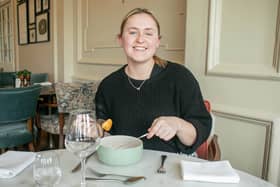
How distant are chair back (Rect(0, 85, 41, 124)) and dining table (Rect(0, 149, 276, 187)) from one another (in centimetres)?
125

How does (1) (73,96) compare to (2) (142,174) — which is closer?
(2) (142,174)

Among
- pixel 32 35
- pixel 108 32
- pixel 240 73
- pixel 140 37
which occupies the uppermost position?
pixel 32 35

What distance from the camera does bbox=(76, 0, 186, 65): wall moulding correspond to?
212 centimetres

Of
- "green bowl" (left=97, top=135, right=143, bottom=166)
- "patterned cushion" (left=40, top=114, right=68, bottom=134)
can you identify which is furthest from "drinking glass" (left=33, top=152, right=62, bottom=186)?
"patterned cushion" (left=40, top=114, right=68, bottom=134)

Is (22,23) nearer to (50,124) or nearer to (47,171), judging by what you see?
(50,124)

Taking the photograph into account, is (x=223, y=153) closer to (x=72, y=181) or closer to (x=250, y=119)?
(x=250, y=119)

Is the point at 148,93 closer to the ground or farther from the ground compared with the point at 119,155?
farther from the ground

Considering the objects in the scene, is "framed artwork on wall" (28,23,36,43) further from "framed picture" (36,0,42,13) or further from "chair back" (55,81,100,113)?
"chair back" (55,81,100,113)

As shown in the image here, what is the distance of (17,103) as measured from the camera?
6.88ft

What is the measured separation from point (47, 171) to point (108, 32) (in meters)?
2.27

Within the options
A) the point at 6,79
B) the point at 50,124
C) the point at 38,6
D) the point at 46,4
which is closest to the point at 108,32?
the point at 50,124

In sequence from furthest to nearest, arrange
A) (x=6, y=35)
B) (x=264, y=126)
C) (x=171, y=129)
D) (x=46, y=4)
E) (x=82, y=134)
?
(x=6, y=35) → (x=46, y=4) → (x=264, y=126) → (x=171, y=129) → (x=82, y=134)

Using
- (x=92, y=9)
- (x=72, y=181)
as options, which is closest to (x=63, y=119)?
(x=92, y=9)

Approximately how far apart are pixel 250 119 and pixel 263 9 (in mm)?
599
